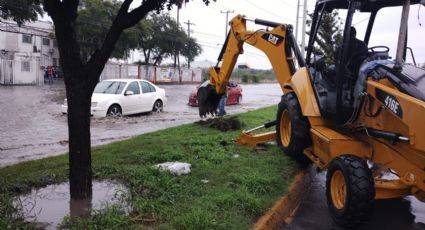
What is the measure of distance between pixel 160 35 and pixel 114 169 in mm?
59139

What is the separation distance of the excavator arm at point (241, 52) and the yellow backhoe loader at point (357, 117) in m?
0.04

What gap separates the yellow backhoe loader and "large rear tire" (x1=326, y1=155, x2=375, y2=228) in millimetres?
11

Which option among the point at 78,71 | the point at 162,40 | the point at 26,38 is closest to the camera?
the point at 78,71

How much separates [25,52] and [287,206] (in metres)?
48.0

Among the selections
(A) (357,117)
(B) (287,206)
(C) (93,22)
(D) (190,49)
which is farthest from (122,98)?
(D) (190,49)

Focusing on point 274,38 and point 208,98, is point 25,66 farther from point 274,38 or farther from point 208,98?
point 274,38

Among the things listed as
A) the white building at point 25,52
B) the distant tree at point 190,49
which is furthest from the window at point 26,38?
the distant tree at point 190,49

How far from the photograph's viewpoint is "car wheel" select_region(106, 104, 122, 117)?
17911 millimetres

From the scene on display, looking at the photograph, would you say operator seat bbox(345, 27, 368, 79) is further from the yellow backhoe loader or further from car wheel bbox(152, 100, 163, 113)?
car wheel bbox(152, 100, 163, 113)

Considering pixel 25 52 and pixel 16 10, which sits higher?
pixel 16 10

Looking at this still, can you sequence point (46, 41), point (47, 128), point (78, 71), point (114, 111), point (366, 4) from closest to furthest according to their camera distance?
point (78, 71), point (366, 4), point (47, 128), point (114, 111), point (46, 41)

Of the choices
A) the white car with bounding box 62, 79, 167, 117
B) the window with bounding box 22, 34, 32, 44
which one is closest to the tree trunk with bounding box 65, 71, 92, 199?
the white car with bounding box 62, 79, 167, 117

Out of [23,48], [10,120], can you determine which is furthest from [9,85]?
[10,120]

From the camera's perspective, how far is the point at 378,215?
6445 millimetres
